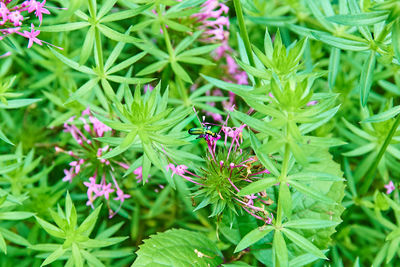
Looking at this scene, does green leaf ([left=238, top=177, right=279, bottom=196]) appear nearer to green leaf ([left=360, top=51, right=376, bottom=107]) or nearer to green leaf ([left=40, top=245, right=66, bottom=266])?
green leaf ([left=360, top=51, right=376, bottom=107])

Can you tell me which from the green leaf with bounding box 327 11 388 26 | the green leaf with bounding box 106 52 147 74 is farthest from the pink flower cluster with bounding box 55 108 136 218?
the green leaf with bounding box 327 11 388 26

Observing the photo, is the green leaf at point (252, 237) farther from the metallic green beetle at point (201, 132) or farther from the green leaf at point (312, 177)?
the metallic green beetle at point (201, 132)

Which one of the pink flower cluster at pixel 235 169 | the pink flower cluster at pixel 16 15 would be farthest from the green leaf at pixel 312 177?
the pink flower cluster at pixel 16 15

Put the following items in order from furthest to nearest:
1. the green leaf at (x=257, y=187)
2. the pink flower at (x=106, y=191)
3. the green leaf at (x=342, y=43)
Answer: the pink flower at (x=106, y=191) < the green leaf at (x=342, y=43) < the green leaf at (x=257, y=187)

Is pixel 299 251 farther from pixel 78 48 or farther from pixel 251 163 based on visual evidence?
pixel 78 48

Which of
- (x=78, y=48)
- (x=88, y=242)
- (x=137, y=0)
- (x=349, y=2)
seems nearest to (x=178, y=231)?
(x=88, y=242)

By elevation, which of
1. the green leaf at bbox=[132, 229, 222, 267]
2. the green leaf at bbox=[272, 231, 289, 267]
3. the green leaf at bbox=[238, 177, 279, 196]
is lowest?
the green leaf at bbox=[132, 229, 222, 267]

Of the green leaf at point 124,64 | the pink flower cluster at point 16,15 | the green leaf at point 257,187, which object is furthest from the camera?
the green leaf at point 124,64

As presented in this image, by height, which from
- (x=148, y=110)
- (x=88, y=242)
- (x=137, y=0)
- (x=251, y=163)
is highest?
(x=137, y=0)

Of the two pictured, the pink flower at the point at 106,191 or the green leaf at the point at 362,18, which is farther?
the pink flower at the point at 106,191
